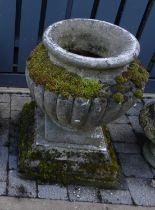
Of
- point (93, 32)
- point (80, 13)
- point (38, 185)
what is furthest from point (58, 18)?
point (38, 185)

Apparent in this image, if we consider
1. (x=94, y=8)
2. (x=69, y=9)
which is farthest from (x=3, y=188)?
(x=94, y=8)

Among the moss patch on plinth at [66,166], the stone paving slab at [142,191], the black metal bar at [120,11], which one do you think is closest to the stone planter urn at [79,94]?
→ the moss patch on plinth at [66,166]

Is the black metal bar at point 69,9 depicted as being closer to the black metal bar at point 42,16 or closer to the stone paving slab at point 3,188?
the black metal bar at point 42,16

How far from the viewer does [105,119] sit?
120 inches

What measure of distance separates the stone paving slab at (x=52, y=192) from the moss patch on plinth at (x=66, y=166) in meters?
0.06

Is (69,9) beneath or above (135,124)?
above

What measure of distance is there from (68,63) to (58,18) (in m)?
1.33

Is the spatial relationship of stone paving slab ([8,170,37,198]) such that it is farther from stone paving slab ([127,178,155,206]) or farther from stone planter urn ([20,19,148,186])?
stone paving slab ([127,178,155,206])

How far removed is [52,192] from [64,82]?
105cm

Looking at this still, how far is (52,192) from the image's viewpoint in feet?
10.8

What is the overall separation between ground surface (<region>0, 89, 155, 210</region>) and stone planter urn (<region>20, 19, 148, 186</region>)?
103mm

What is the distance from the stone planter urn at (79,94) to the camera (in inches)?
111

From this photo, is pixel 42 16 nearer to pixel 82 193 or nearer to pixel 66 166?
pixel 66 166

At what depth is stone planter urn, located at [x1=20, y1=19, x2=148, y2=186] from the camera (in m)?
2.82
